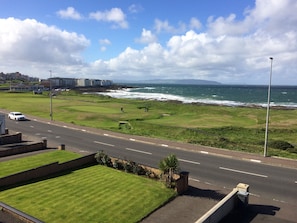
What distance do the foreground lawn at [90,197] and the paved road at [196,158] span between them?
4.78 meters

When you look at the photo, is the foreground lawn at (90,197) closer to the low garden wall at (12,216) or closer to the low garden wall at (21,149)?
the low garden wall at (12,216)

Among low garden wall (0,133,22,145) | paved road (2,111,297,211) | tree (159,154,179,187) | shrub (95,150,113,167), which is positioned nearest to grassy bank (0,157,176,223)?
tree (159,154,179,187)

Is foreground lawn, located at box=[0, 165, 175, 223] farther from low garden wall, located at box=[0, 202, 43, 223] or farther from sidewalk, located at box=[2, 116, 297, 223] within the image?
low garden wall, located at box=[0, 202, 43, 223]

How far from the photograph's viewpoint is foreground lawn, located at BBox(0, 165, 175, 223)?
44.9 ft

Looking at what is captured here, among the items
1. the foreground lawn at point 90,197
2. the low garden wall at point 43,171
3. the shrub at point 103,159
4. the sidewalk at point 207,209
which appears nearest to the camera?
the foreground lawn at point 90,197

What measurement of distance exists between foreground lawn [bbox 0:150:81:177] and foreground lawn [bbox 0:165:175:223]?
3401mm

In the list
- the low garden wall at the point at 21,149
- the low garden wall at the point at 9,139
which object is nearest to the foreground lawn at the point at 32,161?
the low garden wall at the point at 21,149

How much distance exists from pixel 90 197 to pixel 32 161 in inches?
346

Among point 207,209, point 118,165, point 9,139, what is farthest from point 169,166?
point 9,139

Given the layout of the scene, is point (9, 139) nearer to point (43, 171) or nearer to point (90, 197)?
point (43, 171)

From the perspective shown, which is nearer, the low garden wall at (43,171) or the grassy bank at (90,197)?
the grassy bank at (90,197)

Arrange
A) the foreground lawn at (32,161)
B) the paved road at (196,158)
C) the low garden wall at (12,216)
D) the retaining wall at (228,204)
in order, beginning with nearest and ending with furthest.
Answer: the low garden wall at (12,216)
the retaining wall at (228,204)
the paved road at (196,158)
the foreground lawn at (32,161)

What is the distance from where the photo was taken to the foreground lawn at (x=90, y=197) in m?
13.7

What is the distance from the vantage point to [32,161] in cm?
2250
